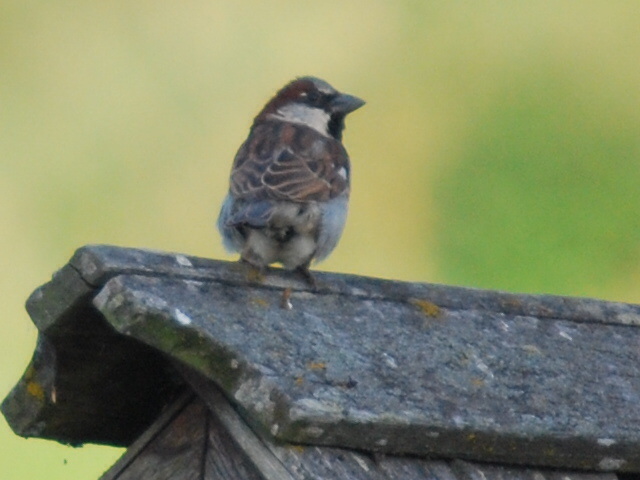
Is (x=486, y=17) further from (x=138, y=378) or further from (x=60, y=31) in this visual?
(x=138, y=378)

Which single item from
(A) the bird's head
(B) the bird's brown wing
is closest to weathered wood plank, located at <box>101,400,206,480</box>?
(B) the bird's brown wing

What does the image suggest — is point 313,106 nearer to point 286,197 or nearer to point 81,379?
point 286,197

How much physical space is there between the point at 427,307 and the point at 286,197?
45.0 inches

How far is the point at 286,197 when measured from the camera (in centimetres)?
460

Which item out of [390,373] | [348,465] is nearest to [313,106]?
[390,373]

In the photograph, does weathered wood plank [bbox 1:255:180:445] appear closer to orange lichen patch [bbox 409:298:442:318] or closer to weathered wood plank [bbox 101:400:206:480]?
weathered wood plank [bbox 101:400:206:480]

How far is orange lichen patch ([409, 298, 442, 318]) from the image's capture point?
351 centimetres

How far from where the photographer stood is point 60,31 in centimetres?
788

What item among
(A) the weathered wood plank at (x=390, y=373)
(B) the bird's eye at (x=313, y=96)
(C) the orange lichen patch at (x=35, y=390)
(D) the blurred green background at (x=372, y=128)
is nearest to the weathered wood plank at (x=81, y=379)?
(C) the orange lichen patch at (x=35, y=390)

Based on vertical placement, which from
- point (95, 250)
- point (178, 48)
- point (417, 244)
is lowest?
point (417, 244)

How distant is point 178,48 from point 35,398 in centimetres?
435

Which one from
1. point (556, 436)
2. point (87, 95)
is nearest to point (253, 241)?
point (556, 436)

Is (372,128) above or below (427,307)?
below

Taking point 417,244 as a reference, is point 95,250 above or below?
above
